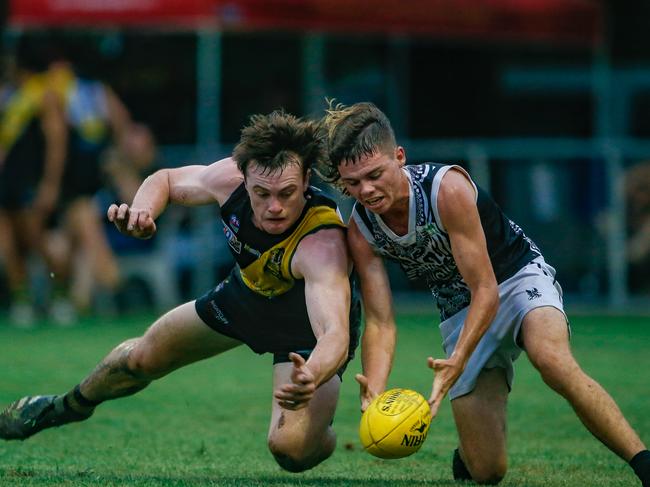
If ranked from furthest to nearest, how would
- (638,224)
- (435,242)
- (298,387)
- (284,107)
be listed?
(284,107), (638,224), (435,242), (298,387)

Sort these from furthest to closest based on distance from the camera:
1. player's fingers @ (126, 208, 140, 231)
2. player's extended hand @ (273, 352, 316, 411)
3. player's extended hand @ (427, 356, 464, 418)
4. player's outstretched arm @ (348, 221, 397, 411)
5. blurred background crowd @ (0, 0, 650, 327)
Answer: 1. blurred background crowd @ (0, 0, 650, 327)
2. player's fingers @ (126, 208, 140, 231)
3. player's outstretched arm @ (348, 221, 397, 411)
4. player's extended hand @ (427, 356, 464, 418)
5. player's extended hand @ (273, 352, 316, 411)

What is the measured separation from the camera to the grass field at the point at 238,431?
276 inches

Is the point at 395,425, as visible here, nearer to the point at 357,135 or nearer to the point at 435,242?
the point at 435,242

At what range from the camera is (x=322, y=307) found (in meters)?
6.44

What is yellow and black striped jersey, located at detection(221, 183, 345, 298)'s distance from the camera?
6.76 meters

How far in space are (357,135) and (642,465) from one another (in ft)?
6.00

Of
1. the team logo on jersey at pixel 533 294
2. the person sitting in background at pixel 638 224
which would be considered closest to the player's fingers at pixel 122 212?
the team logo on jersey at pixel 533 294

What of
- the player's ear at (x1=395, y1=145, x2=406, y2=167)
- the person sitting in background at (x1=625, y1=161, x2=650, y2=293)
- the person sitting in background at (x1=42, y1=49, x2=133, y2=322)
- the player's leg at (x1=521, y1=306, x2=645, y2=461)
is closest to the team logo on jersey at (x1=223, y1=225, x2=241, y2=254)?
the player's ear at (x1=395, y1=145, x2=406, y2=167)

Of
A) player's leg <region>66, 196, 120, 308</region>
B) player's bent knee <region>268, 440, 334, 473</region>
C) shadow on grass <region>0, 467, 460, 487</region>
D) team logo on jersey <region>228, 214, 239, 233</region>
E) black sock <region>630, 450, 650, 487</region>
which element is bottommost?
player's leg <region>66, 196, 120, 308</region>

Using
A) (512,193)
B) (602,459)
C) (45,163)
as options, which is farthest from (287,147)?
(512,193)

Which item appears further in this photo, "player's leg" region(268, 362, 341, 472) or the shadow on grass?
"player's leg" region(268, 362, 341, 472)

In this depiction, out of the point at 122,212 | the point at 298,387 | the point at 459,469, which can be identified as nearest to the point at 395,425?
the point at 298,387

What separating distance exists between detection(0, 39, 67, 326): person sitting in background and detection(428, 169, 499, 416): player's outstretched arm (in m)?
8.70

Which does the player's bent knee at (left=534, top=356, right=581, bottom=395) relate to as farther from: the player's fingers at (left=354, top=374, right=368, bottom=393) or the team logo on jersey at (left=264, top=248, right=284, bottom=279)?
the team logo on jersey at (left=264, top=248, right=284, bottom=279)
